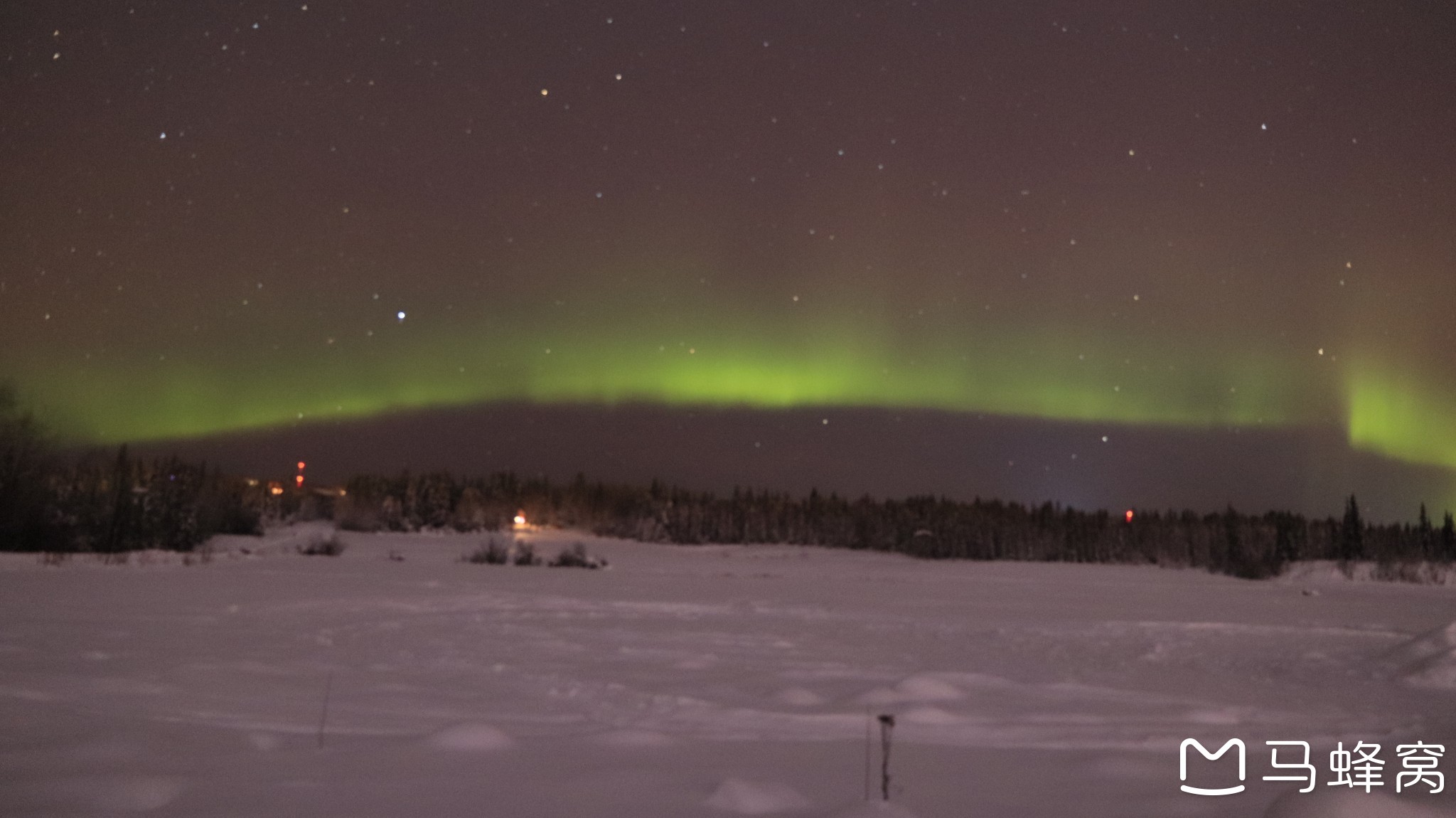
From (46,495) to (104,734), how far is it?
34875 mm

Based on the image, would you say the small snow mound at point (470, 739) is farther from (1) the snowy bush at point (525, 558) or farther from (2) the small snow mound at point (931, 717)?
(1) the snowy bush at point (525, 558)

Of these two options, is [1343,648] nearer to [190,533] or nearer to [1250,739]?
[1250,739]

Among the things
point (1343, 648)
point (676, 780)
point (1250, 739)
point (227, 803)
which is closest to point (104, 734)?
point (227, 803)

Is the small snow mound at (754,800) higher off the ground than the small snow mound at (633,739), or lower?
higher

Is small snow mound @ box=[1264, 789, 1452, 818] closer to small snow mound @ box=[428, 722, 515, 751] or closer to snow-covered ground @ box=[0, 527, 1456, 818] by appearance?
snow-covered ground @ box=[0, 527, 1456, 818]

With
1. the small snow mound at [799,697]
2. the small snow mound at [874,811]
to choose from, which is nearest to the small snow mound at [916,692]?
the small snow mound at [799,697]

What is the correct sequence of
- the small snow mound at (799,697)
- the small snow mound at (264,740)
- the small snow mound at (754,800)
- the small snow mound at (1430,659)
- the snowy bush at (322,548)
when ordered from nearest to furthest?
the small snow mound at (754,800) < the small snow mound at (264,740) < the small snow mound at (799,697) < the small snow mound at (1430,659) < the snowy bush at (322,548)

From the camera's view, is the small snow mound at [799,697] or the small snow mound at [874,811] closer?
the small snow mound at [874,811]

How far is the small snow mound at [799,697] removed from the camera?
27.2ft

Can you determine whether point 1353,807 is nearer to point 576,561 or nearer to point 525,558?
point 576,561

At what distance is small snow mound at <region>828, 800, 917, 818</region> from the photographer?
4449 mm

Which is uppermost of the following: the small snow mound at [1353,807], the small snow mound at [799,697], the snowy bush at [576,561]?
the small snow mound at [1353,807]

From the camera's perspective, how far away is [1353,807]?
3.89 m

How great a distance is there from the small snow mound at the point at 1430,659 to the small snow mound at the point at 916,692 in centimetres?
492
